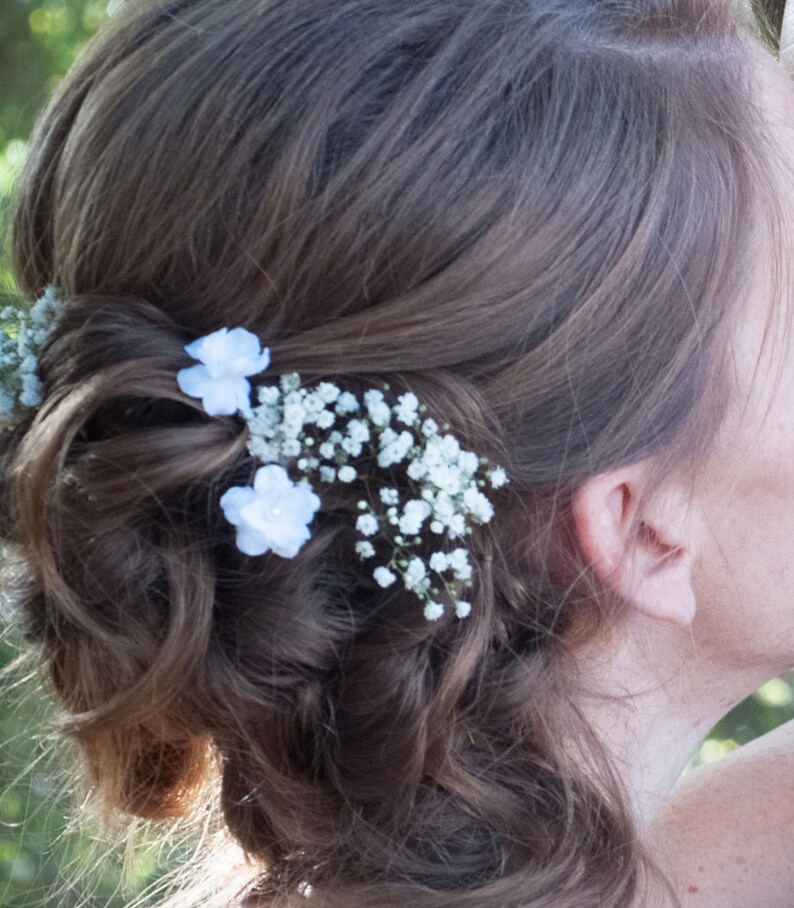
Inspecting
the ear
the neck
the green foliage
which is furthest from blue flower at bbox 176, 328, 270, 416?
the green foliage

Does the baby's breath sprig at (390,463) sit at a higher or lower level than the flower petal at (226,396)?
lower

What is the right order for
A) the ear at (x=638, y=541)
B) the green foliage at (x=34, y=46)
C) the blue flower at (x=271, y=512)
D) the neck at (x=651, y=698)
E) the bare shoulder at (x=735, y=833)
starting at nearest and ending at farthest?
the blue flower at (x=271, y=512) < the ear at (x=638, y=541) < the neck at (x=651, y=698) < the bare shoulder at (x=735, y=833) < the green foliage at (x=34, y=46)

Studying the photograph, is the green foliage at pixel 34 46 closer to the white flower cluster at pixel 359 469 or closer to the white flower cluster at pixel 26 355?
the white flower cluster at pixel 26 355

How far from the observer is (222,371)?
1.01 metres

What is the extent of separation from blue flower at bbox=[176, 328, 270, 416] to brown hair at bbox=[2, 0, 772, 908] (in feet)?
0.06

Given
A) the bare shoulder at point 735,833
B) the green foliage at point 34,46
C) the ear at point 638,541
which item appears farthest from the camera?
the green foliage at point 34,46

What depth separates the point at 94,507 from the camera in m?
1.02

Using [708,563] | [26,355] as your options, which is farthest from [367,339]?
[708,563]

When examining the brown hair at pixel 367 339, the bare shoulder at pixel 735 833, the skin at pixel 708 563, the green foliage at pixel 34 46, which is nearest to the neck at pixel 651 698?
the skin at pixel 708 563

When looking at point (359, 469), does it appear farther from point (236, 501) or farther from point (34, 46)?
point (34, 46)

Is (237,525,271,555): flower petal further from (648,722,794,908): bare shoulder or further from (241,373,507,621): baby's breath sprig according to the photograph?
(648,722,794,908): bare shoulder

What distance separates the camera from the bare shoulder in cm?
159

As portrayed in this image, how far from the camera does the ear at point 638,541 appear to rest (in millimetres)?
1169

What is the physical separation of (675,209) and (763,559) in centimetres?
40
